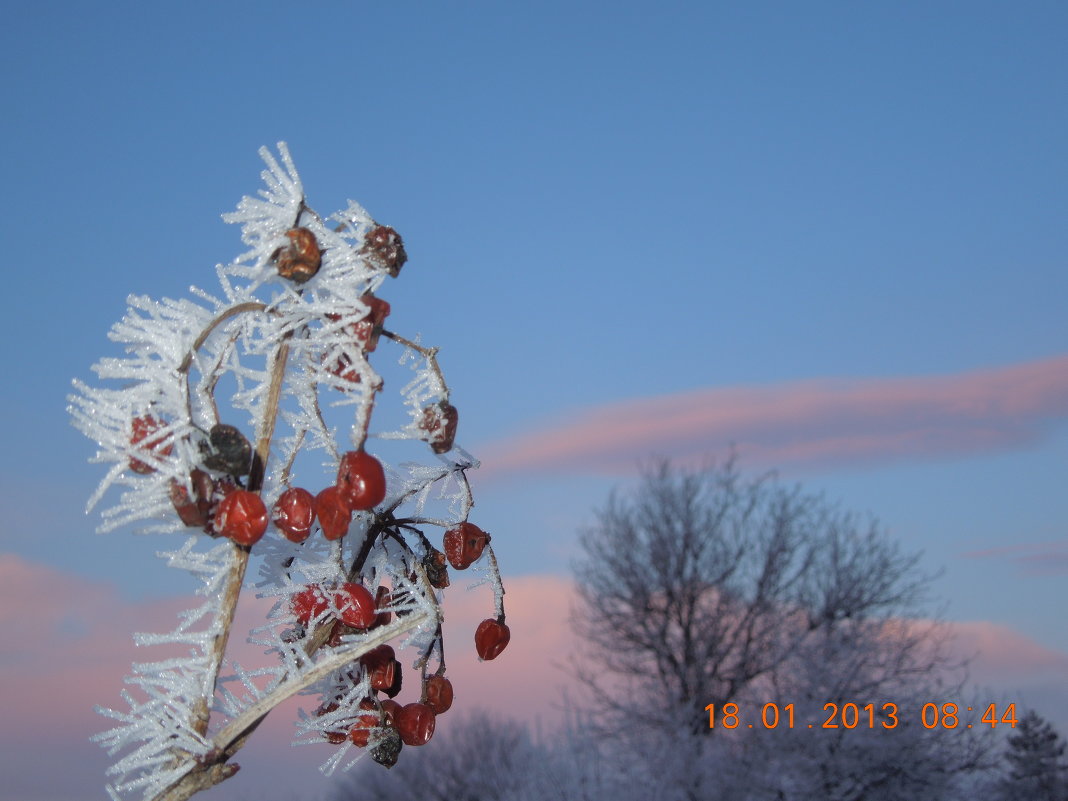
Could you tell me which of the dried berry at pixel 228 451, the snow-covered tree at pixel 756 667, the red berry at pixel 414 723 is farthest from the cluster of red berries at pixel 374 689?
the snow-covered tree at pixel 756 667

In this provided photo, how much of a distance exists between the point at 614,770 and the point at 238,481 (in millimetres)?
7884

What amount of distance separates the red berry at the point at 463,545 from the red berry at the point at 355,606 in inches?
4.4

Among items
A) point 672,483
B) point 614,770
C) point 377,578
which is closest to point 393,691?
point 377,578

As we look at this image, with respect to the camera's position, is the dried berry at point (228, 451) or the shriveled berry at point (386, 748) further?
the shriveled berry at point (386, 748)

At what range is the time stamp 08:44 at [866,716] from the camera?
9172 mm

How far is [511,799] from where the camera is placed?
8.08m

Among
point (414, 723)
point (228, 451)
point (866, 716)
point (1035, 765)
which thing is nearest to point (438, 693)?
point (414, 723)

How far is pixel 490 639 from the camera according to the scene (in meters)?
1.17

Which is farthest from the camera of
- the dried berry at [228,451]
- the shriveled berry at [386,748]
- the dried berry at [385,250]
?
the shriveled berry at [386,748]

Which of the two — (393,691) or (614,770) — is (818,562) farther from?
(393,691)

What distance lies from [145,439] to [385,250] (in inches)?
12.1

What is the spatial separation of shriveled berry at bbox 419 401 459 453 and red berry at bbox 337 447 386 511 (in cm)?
10

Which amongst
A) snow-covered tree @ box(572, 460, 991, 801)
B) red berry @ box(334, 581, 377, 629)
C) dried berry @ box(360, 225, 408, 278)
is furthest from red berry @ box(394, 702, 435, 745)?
snow-covered tree @ box(572, 460, 991, 801)

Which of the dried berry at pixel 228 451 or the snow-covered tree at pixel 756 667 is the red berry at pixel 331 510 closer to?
the dried berry at pixel 228 451
